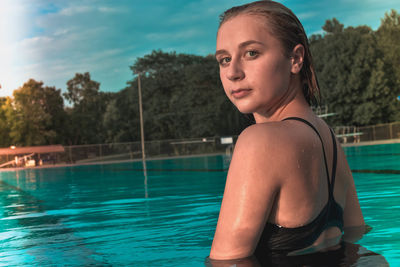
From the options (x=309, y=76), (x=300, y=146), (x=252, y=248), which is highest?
(x=309, y=76)

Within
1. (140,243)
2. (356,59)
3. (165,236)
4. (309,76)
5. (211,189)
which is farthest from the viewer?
(356,59)

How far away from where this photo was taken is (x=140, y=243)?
4.13 metres

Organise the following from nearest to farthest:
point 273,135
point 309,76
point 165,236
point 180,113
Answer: point 273,135 < point 309,76 < point 165,236 < point 180,113

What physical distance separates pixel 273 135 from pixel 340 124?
160 ft

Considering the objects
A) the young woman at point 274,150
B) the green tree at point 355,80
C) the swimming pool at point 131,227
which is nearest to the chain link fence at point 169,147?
the green tree at point 355,80

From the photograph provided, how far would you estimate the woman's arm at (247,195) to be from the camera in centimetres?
149

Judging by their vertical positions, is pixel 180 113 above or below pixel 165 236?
above

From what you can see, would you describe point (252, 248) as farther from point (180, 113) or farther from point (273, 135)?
point (180, 113)

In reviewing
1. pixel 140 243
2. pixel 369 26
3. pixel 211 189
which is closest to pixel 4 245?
pixel 140 243

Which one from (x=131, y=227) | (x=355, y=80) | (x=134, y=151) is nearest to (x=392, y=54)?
(x=355, y=80)

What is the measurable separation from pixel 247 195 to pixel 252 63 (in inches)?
18.2

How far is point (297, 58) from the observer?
1.75 m

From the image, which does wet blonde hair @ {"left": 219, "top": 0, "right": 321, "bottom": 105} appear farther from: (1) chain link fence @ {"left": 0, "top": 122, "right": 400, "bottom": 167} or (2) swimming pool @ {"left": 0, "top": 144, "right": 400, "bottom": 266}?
(1) chain link fence @ {"left": 0, "top": 122, "right": 400, "bottom": 167}

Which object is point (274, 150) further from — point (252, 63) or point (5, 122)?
point (5, 122)
